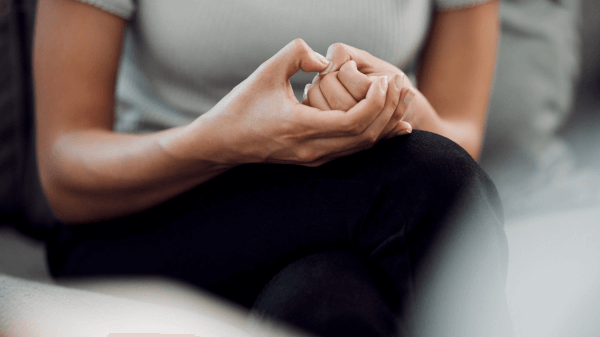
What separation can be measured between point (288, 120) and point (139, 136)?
207mm

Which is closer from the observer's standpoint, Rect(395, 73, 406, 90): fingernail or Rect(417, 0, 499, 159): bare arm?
Rect(395, 73, 406, 90): fingernail

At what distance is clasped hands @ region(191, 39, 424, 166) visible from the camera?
335mm

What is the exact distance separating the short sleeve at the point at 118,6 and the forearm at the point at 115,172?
14 cm

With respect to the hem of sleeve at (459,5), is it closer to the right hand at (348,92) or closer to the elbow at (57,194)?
the right hand at (348,92)

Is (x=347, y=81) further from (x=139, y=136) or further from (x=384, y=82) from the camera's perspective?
(x=139, y=136)

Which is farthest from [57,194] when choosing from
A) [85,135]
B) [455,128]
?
[455,128]

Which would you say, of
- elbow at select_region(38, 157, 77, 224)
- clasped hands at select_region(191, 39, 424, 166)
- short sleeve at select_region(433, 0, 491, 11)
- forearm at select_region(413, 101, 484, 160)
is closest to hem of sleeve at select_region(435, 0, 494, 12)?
short sleeve at select_region(433, 0, 491, 11)

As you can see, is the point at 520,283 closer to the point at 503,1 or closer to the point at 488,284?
the point at 488,284

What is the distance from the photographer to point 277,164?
0.42 metres

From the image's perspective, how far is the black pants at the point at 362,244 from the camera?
Answer: 1.05ft

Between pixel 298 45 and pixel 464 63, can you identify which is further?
pixel 464 63

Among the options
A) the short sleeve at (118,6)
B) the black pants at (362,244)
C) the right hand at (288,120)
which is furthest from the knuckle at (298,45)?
the short sleeve at (118,6)

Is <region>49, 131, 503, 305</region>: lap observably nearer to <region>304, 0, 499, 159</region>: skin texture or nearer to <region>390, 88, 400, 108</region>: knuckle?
<region>390, 88, 400, 108</region>: knuckle

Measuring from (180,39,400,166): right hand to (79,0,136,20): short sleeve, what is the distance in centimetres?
21
